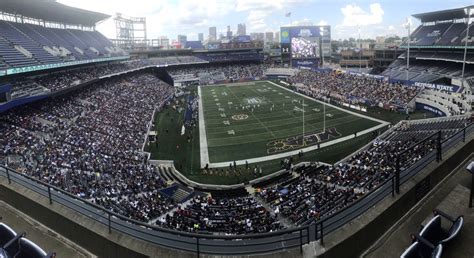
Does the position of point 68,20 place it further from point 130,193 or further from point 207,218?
point 207,218

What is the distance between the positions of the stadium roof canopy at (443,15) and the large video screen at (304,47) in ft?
87.0

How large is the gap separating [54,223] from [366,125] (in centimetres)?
4183

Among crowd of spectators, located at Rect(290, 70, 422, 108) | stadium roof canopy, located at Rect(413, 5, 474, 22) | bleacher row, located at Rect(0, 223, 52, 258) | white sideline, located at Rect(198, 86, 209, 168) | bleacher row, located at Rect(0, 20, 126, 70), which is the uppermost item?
stadium roof canopy, located at Rect(413, 5, 474, 22)

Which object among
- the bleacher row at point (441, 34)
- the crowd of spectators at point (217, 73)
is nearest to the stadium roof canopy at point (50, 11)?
the crowd of spectators at point (217, 73)

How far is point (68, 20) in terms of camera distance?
221 feet

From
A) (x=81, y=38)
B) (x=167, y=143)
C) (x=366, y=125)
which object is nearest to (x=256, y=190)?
(x=167, y=143)

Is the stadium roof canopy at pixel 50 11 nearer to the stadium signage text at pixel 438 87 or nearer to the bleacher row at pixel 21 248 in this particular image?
the bleacher row at pixel 21 248

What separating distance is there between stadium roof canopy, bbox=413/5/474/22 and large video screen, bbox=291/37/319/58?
26515 millimetres

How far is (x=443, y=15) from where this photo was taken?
241 feet

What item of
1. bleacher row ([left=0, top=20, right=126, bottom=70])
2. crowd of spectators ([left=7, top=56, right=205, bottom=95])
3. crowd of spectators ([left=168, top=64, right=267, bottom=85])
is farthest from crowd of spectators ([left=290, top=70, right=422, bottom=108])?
bleacher row ([left=0, top=20, right=126, bottom=70])

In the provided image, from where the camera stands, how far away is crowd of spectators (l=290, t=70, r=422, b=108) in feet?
175

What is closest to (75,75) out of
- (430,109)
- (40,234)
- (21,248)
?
(430,109)

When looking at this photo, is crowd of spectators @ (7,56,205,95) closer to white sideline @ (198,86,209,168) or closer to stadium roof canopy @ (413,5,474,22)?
white sideline @ (198,86,209,168)

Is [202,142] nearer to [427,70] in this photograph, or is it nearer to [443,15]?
[427,70]
